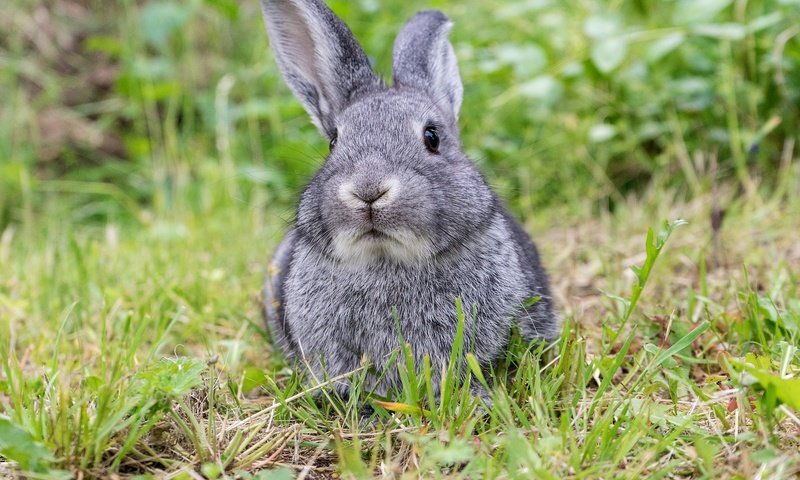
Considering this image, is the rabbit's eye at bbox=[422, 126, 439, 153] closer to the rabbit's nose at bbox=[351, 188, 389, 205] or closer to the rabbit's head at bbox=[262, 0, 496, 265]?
the rabbit's head at bbox=[262, 0, 496, 265]

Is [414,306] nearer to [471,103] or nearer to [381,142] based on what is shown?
[381,142]

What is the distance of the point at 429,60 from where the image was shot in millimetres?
4309

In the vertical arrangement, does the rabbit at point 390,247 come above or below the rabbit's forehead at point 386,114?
below

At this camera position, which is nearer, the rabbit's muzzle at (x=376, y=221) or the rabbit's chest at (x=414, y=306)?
the rabbit's muzzle at (x=376, y=221)

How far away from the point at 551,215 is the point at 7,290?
3975 mm

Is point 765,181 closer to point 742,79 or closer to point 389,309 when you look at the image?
point 742,79

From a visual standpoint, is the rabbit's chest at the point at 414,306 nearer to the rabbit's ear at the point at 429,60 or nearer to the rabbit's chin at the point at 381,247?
the rabbit's chin at the point at 381,247

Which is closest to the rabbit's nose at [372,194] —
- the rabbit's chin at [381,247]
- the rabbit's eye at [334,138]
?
the rabbit's chin at [381,247]

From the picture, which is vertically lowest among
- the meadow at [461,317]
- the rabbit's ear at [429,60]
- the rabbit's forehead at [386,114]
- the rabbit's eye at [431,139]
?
the meadow at [461,317]

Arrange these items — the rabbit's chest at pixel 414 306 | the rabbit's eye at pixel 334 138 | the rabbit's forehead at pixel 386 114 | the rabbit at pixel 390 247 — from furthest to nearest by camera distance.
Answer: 1. the rabbit's eye at pixel 334 138
2. the rabbit's forehead at pixel 386 114
3. the rabbit's chest at pixel 414 306
4. the rabbit at pixel 390 247

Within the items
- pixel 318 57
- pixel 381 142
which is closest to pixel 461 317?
pixel 381 142

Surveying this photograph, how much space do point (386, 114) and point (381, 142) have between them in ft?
0.72

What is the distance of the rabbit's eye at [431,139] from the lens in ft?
12.3

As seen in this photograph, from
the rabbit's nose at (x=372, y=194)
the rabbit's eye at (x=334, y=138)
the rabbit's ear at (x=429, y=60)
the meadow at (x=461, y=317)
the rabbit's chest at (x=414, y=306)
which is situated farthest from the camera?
the rabbit's ear at (x=429, y=60)
